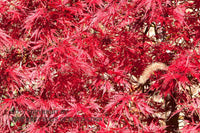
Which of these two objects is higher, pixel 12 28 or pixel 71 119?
pixel 12 28

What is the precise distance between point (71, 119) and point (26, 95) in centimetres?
28

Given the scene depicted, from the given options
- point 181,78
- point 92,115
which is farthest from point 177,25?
point 92,115

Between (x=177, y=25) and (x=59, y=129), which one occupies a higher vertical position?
(x=177, y=25)

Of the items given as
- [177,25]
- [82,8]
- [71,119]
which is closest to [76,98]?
[71,119]

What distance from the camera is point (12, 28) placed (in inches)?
59.2

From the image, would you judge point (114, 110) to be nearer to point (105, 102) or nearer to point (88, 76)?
point (105, 102)

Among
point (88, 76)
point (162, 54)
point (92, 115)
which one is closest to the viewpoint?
point (92, 115)

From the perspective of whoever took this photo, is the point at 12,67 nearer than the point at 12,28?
Yes

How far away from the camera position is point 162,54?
1.63 meters

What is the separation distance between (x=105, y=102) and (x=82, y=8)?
59 centimetres

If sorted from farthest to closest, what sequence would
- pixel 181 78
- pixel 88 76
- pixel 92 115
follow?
pixel 88 76, pixel 92 115, pixel 181 78

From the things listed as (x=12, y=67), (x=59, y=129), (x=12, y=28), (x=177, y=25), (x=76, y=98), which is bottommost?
(x=59, y=129)

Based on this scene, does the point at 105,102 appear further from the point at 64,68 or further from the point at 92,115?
the point at 64,68

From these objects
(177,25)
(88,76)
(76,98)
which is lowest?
(76,98)
